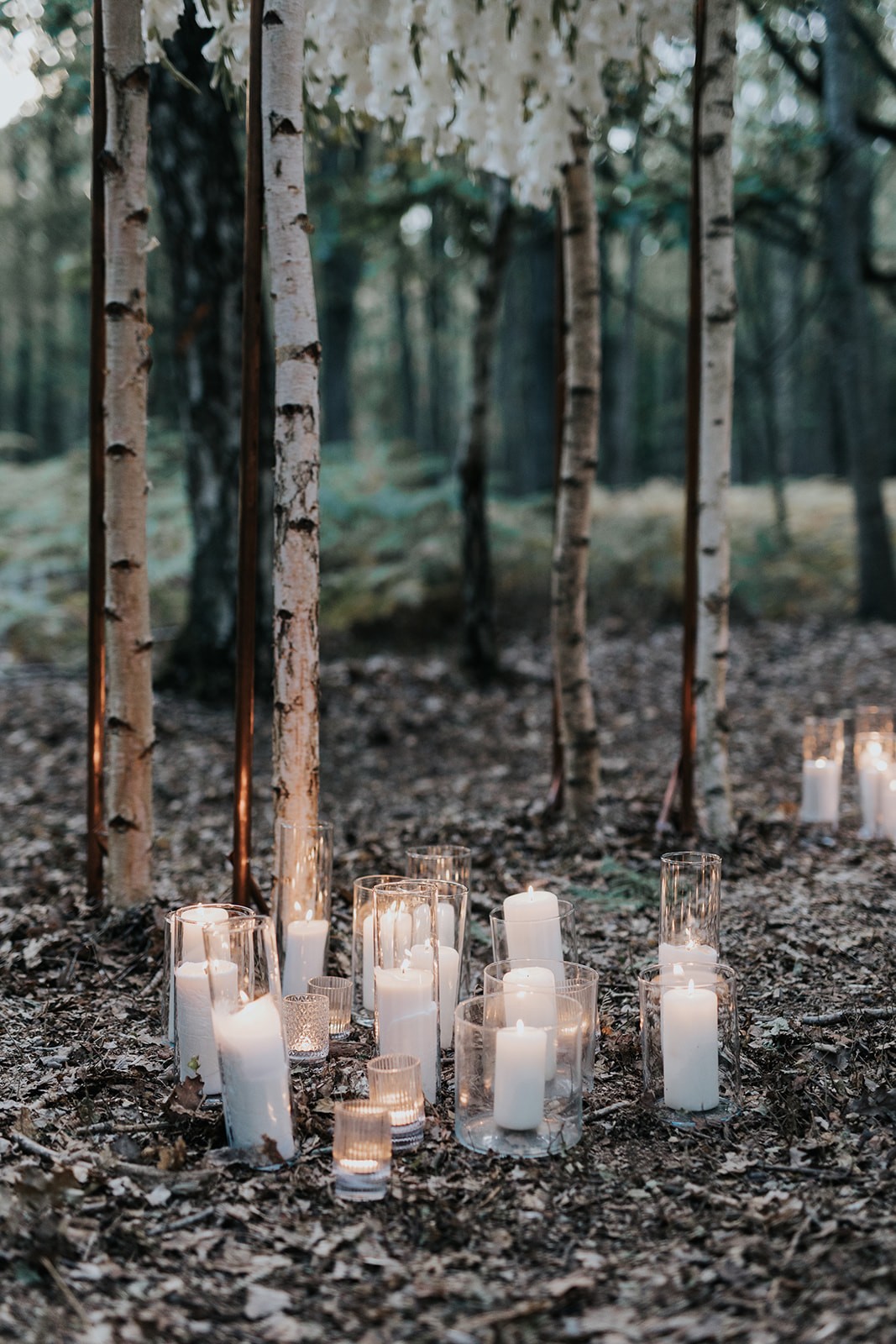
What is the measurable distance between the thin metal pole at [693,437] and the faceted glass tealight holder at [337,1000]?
223cm

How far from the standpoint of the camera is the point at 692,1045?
2885 millimetres

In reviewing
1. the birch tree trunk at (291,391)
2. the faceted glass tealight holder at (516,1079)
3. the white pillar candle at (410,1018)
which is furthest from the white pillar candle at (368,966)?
the faceted glass tealight holder at (516,1079)

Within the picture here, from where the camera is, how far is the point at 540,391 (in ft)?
45.2

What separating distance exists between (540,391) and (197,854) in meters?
9.54

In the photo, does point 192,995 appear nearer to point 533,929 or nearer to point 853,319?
point 533,929

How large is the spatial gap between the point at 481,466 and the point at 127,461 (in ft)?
17.2

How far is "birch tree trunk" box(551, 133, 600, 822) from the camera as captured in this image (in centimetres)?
551

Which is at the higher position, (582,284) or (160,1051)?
(582,284)

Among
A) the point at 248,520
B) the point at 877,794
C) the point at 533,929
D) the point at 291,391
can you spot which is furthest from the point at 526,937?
the point at 877,794

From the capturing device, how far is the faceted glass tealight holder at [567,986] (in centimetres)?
281

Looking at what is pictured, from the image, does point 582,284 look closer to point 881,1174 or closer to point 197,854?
point 197,854

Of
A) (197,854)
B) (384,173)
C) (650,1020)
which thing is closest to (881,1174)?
(650,1020)

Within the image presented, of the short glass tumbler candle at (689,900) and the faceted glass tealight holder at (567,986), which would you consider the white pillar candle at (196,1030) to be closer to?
the faceted glass tealight holder at (567,986)

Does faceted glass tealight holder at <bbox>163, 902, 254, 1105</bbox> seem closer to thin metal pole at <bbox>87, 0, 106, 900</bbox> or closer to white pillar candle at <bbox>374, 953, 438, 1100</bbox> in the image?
white pillar candle at <bbox>374, 953, 438, 1100</bbox>
